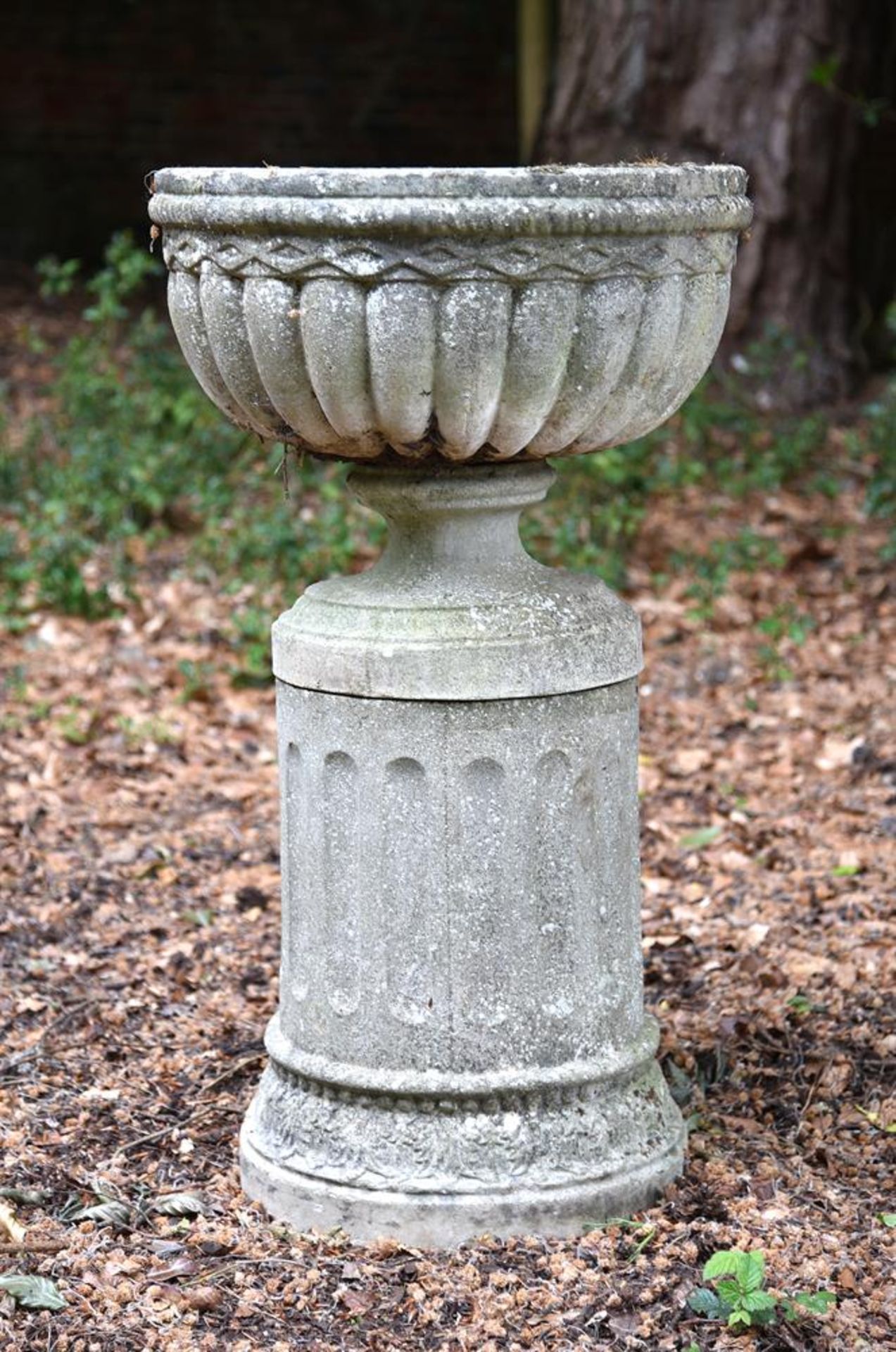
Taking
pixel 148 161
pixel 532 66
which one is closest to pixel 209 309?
pixel 532 66

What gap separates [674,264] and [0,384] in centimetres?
587

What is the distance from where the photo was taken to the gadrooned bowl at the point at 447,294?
231cm

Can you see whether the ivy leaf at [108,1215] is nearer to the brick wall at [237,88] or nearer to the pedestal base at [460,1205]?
the pedestal base at [460,1205]

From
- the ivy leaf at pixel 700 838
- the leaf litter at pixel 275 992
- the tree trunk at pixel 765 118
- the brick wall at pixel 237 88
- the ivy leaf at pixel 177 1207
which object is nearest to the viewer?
the leaf litter at pixel 275 992

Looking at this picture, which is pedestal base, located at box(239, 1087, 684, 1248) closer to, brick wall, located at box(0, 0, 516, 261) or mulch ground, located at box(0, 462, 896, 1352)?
mulch ground, located at box(0, 462, 896, 1352)

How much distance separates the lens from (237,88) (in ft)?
32.5

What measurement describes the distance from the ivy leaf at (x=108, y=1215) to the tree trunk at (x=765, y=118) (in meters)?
4.77

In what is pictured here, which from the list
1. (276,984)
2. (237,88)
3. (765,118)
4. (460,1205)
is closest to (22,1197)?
(460,1205)

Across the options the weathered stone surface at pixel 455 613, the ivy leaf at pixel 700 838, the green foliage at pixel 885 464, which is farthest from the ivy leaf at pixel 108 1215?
the green foliage at pixel 885 464

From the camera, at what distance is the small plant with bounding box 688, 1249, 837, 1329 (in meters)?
2.42

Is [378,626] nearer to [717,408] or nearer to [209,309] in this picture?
[209,309]

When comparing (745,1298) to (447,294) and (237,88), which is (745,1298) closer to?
(447,294)

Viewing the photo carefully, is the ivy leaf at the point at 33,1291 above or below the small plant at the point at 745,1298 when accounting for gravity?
below

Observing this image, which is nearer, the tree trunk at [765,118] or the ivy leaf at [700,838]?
the ivy leaf at [700,838]
